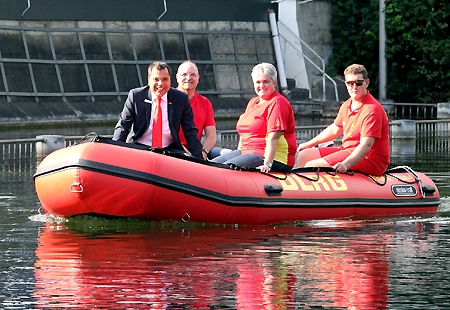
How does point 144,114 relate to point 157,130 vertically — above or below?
above

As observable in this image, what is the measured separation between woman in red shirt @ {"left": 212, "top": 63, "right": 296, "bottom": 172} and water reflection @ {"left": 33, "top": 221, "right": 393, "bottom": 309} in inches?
29.1

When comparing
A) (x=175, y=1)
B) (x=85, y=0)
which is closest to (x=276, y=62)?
(x=175, y=1)

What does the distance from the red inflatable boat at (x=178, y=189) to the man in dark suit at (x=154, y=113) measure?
1.45 feet

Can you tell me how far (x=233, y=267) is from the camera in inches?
324

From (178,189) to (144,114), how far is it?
92 centimetres

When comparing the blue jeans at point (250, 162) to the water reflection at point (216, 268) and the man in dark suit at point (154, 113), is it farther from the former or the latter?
the water reflection at point (216, 268)

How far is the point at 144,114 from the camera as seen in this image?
34.7ft

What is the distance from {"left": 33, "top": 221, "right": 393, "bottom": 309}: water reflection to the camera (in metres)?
7.08

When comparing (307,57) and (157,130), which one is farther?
(307,57)

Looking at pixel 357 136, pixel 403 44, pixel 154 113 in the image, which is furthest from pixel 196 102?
pixel 403 44

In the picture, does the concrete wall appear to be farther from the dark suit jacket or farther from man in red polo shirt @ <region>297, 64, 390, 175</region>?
the dark suit jacket

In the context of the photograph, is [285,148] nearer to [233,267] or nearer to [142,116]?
[142,116]

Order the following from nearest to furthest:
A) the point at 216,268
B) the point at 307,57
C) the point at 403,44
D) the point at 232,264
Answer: the point at 216,268 < the point at 232,264 < the point at 307,57 < the point at 403,44

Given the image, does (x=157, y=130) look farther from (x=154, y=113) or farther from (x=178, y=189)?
(x=178, y=189)
